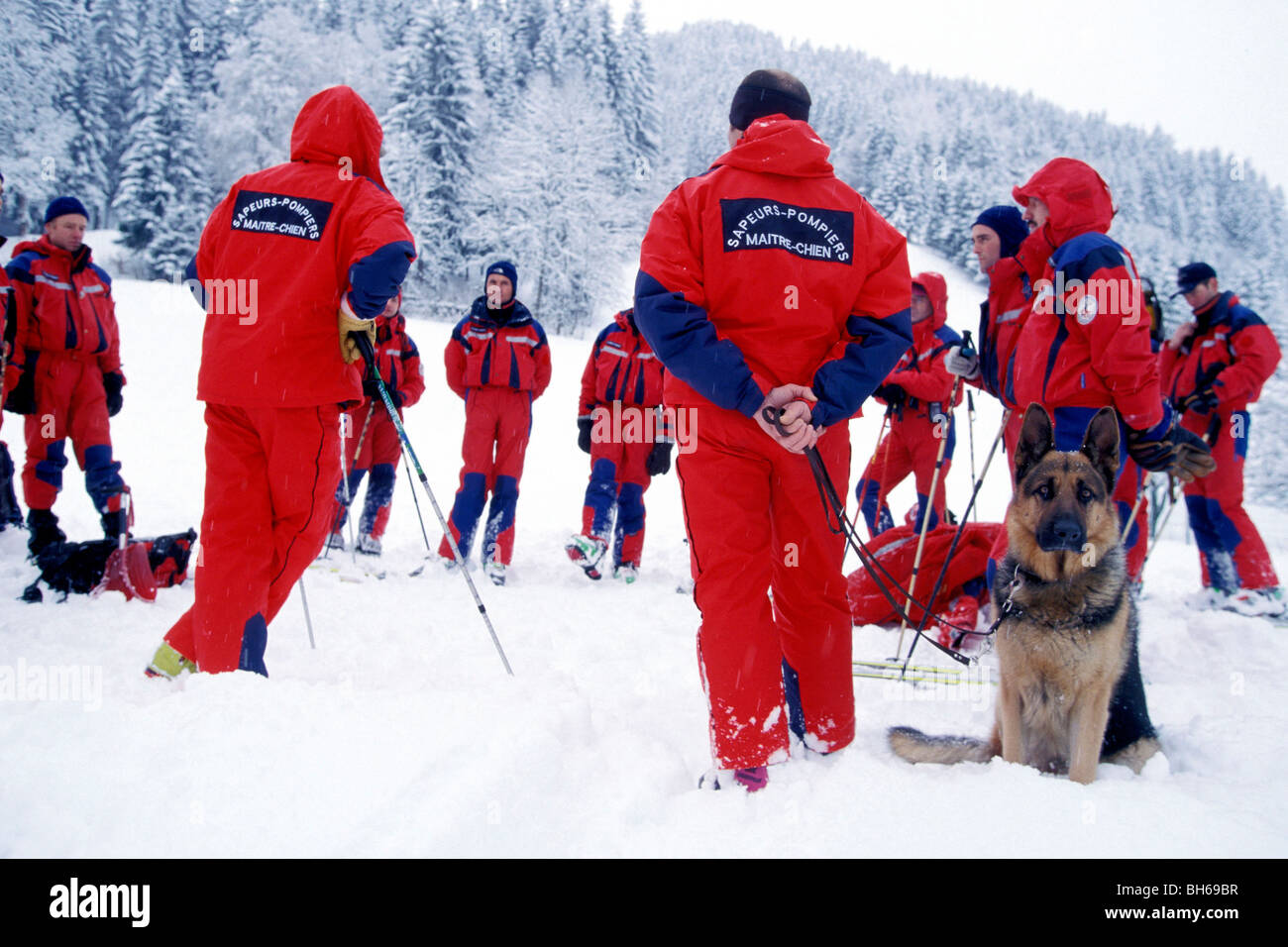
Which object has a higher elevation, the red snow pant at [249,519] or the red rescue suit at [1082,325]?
the red rescue suit at [1082,325]

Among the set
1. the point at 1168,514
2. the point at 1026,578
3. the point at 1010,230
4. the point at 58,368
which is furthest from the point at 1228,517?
the point at 58,368

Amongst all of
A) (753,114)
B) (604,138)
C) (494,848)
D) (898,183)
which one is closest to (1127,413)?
(753,114)

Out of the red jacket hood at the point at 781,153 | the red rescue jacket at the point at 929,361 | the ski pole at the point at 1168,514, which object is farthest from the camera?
the red rescue jacket at the point at 929,361

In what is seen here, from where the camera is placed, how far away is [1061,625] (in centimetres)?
241

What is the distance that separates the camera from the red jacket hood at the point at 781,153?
225 cm

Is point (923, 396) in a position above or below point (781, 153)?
below

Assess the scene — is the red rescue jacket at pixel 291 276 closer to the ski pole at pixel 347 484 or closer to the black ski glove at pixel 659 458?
the ski pole at pixel 347 484

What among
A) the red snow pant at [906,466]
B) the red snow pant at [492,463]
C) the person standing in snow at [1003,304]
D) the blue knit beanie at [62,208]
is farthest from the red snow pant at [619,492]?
the blue knit beanie at [62,208]

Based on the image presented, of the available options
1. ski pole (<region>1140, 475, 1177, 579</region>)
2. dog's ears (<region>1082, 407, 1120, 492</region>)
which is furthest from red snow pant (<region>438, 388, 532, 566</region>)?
ski pole (<region>1140, 475, 1177, 579</region>)

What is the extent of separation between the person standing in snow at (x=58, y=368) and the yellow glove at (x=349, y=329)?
3.55 m

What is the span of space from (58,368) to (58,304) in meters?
0.48

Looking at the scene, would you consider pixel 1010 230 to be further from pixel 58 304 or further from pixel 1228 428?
pixel 58 304

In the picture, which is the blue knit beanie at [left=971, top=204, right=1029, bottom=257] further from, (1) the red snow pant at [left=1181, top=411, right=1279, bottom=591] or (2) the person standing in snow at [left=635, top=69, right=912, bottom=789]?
(1) the red snow pant at [left=1181, top=411, right=1279, bottom=591]

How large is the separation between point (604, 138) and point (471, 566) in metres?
29.2
